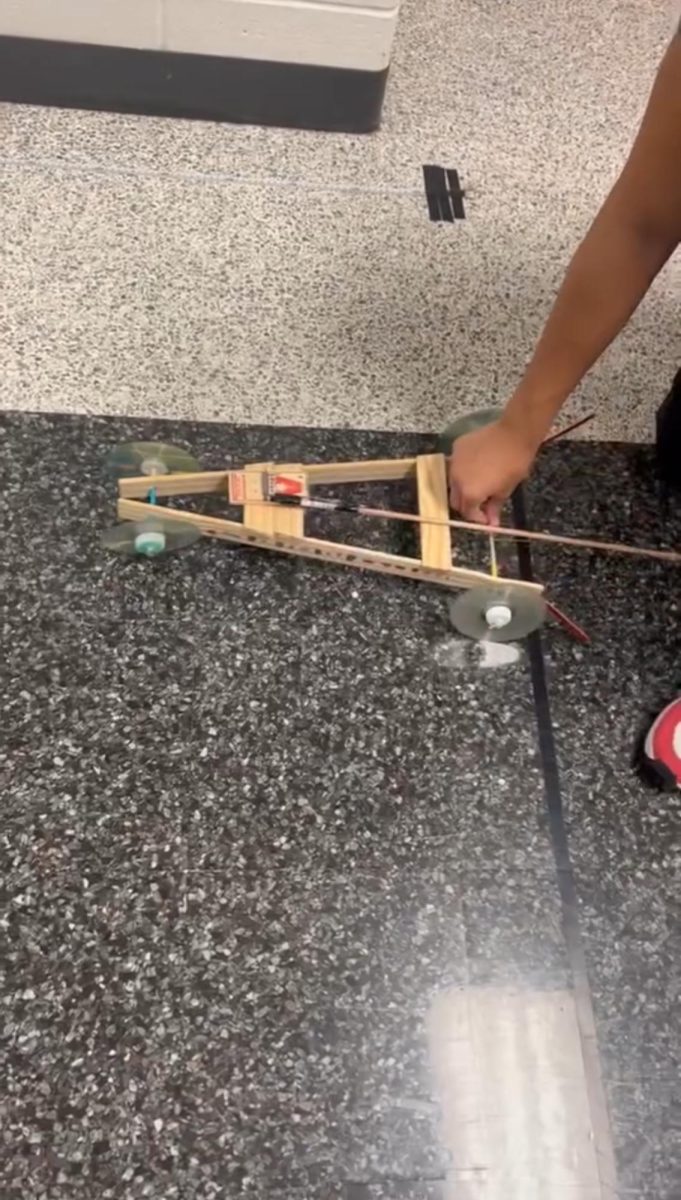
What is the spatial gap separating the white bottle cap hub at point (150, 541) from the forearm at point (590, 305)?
0.34 m

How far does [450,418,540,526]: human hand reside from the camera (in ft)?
3.14

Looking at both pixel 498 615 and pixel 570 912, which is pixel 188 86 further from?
pixel 570 912

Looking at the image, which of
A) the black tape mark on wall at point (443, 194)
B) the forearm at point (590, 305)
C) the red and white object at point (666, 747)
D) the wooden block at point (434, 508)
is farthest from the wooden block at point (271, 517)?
the black tape mark on wall at point (443, 194)

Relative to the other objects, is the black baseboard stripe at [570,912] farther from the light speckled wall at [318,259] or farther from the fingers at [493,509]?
the light speckled wall at [318,259]

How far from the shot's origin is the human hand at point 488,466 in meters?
0.96

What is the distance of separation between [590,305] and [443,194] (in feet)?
1.99

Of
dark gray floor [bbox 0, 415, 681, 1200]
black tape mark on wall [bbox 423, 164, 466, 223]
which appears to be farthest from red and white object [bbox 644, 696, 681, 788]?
black tape mark on wall [bbox 423, 164, 466, 223]

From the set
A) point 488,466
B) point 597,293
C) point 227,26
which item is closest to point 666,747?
point 488,466

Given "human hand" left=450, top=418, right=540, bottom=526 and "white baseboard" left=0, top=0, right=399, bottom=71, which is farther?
"white baseboard" left=0, top=0, right=399, bottom=71

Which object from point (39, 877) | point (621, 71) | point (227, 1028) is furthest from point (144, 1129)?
point (621, 71)

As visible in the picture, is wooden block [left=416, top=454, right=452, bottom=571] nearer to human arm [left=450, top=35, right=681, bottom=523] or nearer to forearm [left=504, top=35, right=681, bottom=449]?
human arm [left=450, top=35, right=681, bottom=523]

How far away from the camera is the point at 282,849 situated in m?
0.90

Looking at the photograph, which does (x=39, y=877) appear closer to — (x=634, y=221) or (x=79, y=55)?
(x=634, y=221)

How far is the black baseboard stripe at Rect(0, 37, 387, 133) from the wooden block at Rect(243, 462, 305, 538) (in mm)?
617
